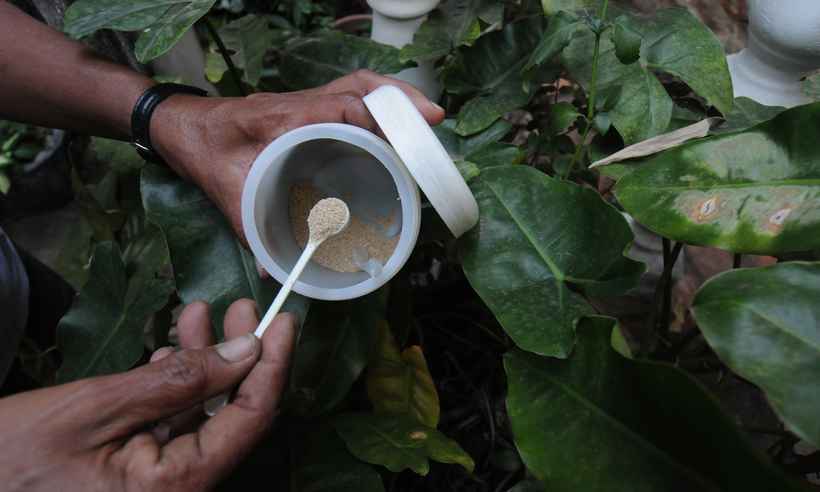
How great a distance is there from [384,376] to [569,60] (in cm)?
58

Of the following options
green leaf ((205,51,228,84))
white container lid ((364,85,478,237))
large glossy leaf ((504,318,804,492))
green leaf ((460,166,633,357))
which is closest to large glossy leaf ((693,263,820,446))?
large glossy leaf ((504,318,804,492))

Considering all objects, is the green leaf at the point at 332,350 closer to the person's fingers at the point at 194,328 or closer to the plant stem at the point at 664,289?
the person's fingers at the point at 194,328

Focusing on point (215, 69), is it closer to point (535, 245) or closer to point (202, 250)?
point (202, 250)

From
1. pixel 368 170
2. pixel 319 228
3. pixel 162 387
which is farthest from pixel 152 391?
pixel 368 170

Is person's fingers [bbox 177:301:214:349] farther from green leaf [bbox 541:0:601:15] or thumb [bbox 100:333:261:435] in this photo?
green leaf [bbox 541:0:601:15]

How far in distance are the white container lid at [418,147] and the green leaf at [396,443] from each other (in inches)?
11.8

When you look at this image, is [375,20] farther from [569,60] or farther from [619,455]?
[619,455]

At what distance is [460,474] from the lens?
1017mm

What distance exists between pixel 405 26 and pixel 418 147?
1.96ft

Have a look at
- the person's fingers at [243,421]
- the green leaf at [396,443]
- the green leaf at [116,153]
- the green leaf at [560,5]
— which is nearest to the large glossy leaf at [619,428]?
the green leaf at [396,443]

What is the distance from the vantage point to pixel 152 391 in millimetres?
517

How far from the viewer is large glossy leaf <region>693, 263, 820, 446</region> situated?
436 mm

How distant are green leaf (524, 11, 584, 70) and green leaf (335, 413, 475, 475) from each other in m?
0.51

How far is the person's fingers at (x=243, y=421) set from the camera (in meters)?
0.53
